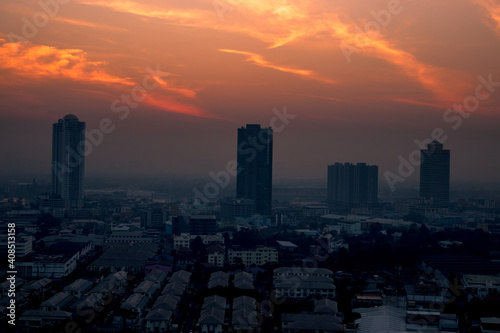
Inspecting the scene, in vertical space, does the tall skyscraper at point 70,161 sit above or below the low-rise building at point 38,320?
above

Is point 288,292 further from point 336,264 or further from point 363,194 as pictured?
point 363,194

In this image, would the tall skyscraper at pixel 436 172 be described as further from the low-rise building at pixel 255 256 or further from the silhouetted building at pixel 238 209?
the low-rise building at pixel 255 256

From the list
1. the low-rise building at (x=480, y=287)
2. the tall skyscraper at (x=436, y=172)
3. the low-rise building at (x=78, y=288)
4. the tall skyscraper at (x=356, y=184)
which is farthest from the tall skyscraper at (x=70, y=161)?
the low-rise building at (x=480, y=287)

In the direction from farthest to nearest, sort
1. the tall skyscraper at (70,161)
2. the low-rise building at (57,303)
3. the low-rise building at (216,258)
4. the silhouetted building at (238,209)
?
the tall skyscraper at (70,161) → the silhouetted building at (238,209) → the low-rise building at (216,258) → the low-rise building at (57,303)

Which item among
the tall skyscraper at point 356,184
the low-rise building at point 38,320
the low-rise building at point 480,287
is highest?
the tall skyscraper at point 356,184

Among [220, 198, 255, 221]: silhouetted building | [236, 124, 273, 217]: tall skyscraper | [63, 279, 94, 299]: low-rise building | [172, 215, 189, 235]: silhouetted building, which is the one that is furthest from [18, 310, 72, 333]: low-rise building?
[236, 124, 273, 217]: tall skyscraper

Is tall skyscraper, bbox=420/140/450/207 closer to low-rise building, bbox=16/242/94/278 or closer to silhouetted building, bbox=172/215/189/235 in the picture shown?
silhouetted building, bbox=172/215/189/235
